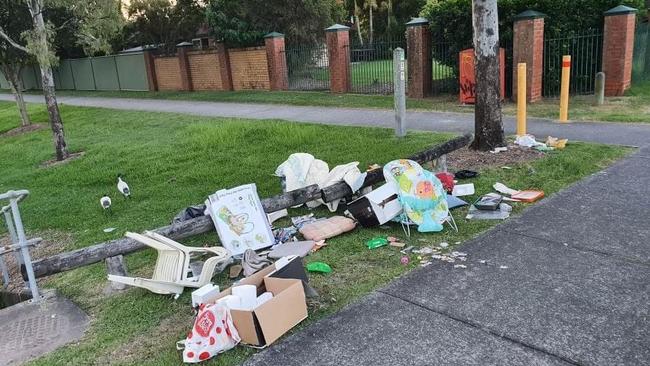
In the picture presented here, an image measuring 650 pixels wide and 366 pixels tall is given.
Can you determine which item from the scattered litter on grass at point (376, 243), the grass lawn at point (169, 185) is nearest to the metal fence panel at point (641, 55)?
the grass lawn at point (169, 185)

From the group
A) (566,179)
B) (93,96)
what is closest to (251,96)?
(93,96)

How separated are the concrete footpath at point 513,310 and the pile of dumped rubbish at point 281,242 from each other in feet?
0.77

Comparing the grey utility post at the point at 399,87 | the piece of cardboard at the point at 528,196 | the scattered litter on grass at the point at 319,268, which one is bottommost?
the scattered litter on grass at the point at 319,268

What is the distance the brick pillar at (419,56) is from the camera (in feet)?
48.9

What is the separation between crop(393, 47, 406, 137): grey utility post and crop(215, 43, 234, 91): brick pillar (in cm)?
1366

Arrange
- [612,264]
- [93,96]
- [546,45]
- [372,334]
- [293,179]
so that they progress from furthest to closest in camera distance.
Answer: [93,96], [546,45], [293,179], [612,264], [372,334]

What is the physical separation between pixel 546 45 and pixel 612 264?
10.2 m

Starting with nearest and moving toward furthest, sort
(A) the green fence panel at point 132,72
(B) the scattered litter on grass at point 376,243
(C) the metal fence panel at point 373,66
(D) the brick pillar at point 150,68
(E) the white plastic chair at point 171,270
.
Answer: (E) the white plastic chair at point 171,270
(B) the scattered litter on grass at point 376,243
(C) the metal fence panel at point 373,66
(D) the brick pillar at point 150,68
(A) the green fence panel at point 132,72

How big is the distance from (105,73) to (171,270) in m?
27.9

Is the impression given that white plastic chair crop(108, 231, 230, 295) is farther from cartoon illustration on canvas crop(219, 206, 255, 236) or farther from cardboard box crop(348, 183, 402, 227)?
cardboard box crop(348, 183, 402, 227)

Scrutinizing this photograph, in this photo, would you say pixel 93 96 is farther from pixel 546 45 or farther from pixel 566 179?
pixel 566 179

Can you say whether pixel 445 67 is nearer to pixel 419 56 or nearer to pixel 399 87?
pixel 419 56

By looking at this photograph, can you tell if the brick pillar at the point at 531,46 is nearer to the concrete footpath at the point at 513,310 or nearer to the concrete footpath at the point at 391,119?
the concrete footpath at the point at 391,119

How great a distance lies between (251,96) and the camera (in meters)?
18.8
